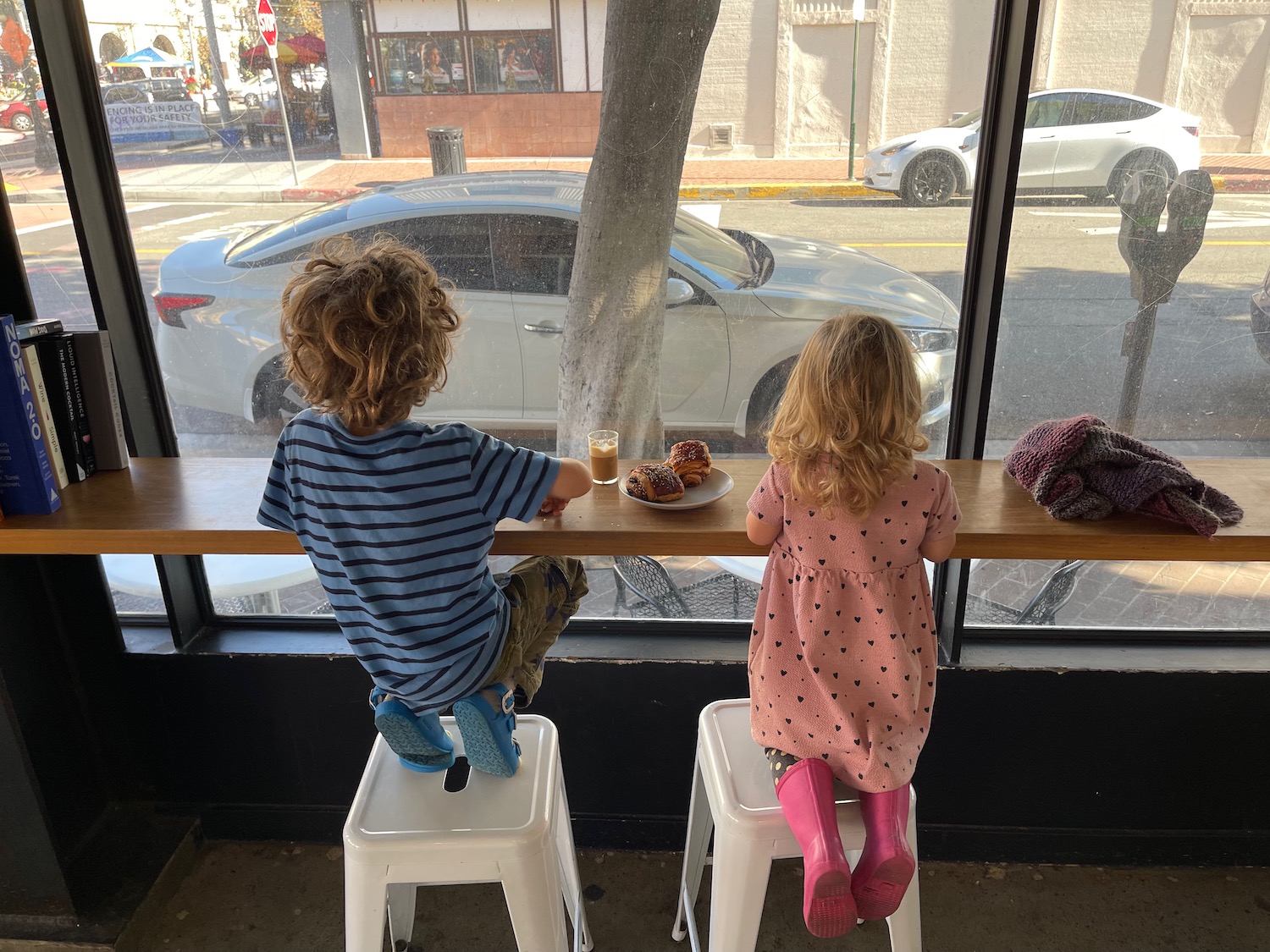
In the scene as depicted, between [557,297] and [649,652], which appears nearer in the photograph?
[557,297]

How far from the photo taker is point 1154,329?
1.81 meters

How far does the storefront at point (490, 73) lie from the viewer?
171cm

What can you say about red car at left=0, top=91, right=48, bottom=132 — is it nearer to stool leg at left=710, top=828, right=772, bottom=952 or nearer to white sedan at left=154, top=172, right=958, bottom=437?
white sedan at left=154, top=172, right=958, bottom=437

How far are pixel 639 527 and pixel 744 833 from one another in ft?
1.65

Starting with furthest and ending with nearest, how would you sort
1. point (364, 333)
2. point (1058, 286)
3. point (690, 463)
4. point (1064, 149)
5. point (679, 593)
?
point (679, 593) < point (1058, 286) < point (1064, 149) < point (690, 463) < point (364, 333)

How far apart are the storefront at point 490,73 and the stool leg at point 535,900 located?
130 centimetres

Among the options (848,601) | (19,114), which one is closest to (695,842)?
(848,601)

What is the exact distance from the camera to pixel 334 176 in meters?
1.83

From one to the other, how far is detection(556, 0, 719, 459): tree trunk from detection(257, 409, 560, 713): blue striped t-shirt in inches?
23.2

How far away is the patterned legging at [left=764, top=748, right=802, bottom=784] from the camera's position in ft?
4.64

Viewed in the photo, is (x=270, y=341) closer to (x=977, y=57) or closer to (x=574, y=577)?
(x=574, y=577)

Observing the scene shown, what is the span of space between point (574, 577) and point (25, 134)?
4.46 ft

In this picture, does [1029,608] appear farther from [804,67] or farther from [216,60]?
[216,60]

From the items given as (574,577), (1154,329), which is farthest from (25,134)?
(1154,329)
